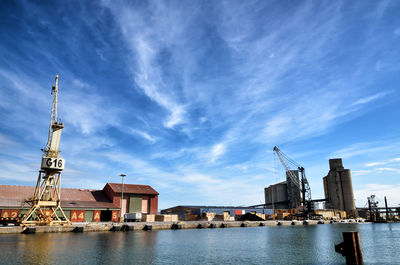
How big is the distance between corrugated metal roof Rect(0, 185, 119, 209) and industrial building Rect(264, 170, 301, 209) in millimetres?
99814

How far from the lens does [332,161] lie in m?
165

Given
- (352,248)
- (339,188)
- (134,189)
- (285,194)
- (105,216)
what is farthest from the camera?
(285,194)

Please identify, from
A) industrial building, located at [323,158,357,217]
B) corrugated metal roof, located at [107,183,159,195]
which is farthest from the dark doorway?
industrial building, located at [323,158,357,217]

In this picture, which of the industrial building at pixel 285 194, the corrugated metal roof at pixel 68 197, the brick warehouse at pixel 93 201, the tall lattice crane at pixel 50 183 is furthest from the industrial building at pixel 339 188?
the tall lattice crane at pixel 50 183

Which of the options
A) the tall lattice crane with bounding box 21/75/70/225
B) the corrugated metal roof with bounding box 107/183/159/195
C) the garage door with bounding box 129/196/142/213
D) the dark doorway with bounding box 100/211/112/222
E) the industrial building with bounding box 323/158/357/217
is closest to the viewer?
the tall lattice crane with bounding box 21/75/70/225

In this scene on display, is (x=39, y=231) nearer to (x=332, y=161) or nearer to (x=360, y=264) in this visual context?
(x=360, y=264)

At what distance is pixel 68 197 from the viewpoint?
72500 mm

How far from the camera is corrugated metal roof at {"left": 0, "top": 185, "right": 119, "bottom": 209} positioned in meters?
63.0

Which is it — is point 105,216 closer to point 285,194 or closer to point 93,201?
point 93,201

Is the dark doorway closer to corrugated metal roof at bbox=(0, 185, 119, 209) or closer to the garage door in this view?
corrugated metal roof at bbox=(0, 185, 119, 209)

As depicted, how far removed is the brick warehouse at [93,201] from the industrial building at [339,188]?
11852 cm

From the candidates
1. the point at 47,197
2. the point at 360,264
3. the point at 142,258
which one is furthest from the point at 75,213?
the point at 360,264

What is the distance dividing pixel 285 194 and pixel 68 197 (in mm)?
133686

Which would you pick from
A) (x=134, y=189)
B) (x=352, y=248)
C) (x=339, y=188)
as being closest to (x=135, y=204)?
(x=134, y=189)
